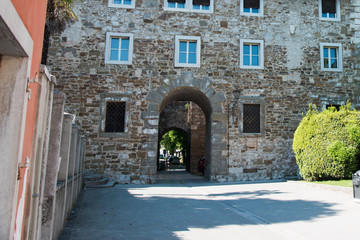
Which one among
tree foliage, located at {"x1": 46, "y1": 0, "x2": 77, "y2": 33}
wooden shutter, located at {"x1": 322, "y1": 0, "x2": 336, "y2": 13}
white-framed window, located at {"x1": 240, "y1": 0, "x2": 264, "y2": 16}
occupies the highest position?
wooden shutter, located at {"x1": 322, "y1": 0, "x2": 336, "y2": 13}

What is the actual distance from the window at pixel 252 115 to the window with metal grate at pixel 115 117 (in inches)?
181

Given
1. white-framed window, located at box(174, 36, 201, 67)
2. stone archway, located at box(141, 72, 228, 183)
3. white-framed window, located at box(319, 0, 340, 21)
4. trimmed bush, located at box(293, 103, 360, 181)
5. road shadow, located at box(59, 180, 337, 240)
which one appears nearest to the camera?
road shadow, located at box(59, 180, 337, 240)

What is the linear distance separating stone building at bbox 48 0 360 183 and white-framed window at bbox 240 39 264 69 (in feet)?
0.13

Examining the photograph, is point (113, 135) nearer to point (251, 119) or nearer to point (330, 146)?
point (251, 119)

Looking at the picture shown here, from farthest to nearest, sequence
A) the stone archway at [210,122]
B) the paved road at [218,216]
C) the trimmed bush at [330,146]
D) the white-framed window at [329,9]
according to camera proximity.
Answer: the white-framed window at [329,9], the stone archway at [210,122], the trimmed bush at [330,146], the paved road at [218,216]

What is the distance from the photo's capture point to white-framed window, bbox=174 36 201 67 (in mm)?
11055

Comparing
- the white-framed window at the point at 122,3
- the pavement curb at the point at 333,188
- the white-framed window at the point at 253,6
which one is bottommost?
the pavement curb at the point at 333,188

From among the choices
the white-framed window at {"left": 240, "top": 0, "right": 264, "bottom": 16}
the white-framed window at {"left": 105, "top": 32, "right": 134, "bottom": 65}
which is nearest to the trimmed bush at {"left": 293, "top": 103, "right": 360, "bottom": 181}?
the white-framed window at {"left": 240, "top": 0, "right": 264, "bottom": 16}

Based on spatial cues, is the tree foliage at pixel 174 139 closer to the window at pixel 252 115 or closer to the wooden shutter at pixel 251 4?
the window at pixel 252 115

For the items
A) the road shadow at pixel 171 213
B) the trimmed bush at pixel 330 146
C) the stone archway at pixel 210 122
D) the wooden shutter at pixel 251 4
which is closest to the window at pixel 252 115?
the stone archway at pixel 210 122

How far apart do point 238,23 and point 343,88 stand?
16.7 ft

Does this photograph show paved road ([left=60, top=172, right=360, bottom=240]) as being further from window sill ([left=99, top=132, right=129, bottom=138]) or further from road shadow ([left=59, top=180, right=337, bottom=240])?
window sill ([left=99, top=132, right=129, bottom=138])

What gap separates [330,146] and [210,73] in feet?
16.3

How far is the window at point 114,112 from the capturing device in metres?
10.6
